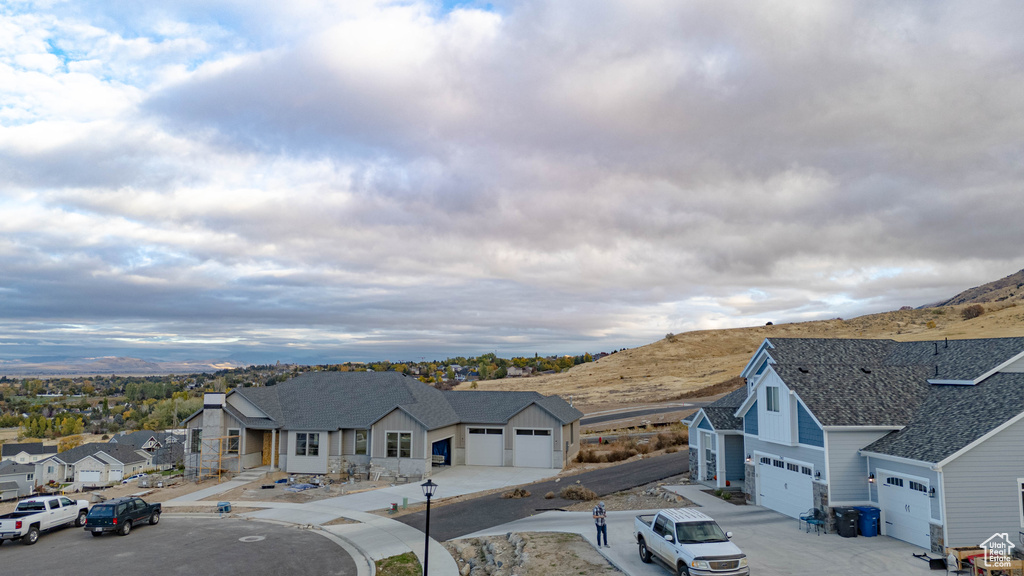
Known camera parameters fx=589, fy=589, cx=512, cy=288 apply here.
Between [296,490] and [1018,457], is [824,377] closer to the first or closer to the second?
[1018,457]

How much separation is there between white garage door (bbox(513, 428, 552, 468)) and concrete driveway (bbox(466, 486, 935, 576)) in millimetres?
13537

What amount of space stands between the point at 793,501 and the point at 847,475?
311 cm

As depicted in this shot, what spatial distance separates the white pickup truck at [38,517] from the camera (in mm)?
23469

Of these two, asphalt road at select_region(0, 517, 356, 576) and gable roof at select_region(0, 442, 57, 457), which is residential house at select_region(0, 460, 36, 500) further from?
asphalt road at select_region(0, 517, 356, 576)

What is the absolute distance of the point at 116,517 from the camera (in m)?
24.8

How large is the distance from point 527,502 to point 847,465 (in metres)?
14.9

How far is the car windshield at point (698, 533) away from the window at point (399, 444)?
23.6m

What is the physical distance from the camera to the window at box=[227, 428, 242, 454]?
3991 centimetres

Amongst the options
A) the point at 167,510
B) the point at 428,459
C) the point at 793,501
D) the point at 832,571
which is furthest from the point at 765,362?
the point at 167,510

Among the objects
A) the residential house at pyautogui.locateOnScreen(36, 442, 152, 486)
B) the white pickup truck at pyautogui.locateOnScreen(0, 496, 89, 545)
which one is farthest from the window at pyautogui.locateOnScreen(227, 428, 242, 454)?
the residential house at pyautogui.locateOnScreen(36, 442, 152, 486)

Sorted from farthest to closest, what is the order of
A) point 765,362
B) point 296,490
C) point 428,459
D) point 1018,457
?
1. point 428,459
2. point 296,490
3. point 765,362
4. point 1018,457

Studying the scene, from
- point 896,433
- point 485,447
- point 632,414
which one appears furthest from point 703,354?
point 896,433

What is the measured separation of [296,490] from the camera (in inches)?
1347

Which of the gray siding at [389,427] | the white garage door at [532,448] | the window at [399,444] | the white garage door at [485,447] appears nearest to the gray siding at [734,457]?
the white garage door at [532,448]
